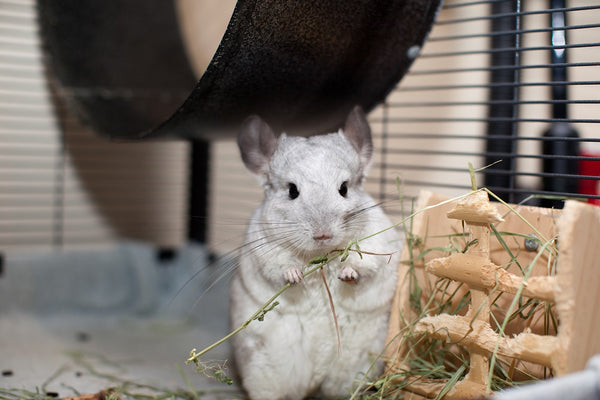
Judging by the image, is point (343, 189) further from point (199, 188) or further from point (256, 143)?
point (199, 188)

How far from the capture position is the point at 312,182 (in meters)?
1.76

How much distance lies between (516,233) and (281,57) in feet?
3.05

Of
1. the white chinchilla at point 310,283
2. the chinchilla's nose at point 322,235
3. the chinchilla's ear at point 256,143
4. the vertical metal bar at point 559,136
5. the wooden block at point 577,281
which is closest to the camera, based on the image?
the wooden block at point 577,281

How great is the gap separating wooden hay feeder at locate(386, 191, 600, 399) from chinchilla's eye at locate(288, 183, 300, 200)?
379mm

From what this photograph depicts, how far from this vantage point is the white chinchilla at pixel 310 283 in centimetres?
177

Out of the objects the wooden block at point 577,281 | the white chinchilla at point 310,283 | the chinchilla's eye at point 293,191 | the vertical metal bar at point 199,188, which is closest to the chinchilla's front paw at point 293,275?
the white chinchilla at point 310,283

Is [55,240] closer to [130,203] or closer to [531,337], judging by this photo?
[130,203]

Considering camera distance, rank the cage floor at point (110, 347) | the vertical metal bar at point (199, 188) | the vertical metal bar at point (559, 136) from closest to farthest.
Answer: the cage floor at point (110, 347)
the vertical metal bar at point (559, 136)
the vertical metal bar at point (199, 188)

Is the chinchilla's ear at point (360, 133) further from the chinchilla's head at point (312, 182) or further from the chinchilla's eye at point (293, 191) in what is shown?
the chinchilla's eye at point (293, 191)

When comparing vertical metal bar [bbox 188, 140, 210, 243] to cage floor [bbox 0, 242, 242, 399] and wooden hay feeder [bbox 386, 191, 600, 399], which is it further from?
wooden hay feeder [bbox 386, 191, 600, 399]

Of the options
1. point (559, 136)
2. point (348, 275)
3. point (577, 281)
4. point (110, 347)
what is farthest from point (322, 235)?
point (110, 347)

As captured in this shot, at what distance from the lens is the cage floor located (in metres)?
2.05

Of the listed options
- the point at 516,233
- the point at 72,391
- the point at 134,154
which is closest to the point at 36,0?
the point at 134,154

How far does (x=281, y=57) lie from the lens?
1967 mm
